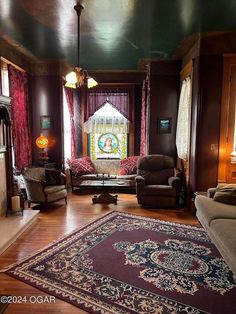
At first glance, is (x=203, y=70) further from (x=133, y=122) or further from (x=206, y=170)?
(x=133, y=122)

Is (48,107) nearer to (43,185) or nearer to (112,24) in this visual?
(43,185)

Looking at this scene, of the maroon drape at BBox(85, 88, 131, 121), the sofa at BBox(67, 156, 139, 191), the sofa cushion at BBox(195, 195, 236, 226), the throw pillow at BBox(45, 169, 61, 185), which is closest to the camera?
the sofa cushion at BBox(195, 195, 236, 226)

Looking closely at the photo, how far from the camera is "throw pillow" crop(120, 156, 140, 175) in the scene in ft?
21.2

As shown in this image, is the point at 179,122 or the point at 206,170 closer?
the point at 206,170

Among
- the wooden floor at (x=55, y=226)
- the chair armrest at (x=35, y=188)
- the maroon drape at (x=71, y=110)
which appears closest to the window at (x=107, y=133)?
the maroon drape at (x=71, y=110)

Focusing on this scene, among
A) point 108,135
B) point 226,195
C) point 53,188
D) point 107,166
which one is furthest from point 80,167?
point 226,195

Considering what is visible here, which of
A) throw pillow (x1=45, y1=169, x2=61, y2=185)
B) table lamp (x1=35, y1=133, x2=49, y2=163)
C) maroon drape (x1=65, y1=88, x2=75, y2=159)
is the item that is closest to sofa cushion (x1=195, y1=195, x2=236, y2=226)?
throw pillow (x1=45, y1=169, x2=61, y2=185)

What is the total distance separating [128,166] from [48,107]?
2.45 m

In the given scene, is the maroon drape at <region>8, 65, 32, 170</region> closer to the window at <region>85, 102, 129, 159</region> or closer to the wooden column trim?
the window at <region>85, 102, 129, 159</region>

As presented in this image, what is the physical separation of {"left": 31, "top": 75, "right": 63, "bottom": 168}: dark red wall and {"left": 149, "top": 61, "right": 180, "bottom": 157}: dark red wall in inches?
86.7

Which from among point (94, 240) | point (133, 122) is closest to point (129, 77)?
point (133, 122)

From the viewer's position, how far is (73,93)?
705 centimetres

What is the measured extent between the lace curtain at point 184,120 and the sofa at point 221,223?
166 cm

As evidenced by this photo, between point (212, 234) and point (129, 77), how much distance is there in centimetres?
A: 532
